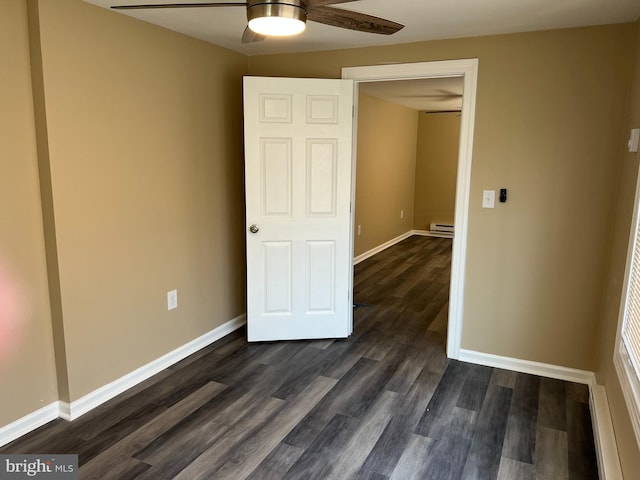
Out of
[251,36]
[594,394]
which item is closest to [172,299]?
[251,36]

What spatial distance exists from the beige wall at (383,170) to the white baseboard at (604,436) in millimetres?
3676

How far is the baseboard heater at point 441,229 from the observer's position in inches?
316

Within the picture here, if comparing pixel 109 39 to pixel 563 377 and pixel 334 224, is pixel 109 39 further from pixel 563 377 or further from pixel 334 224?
pixel 563 377

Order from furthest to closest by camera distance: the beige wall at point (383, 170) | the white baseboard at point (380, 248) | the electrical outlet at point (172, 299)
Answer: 1. the white baseboard at point (380, 248)
2. the beige wall at point (383, 170)
3. the electrical outlet at point (172, 299)

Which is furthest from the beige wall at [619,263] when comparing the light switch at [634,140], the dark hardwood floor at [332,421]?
the dark hardwood floor at [332,421]

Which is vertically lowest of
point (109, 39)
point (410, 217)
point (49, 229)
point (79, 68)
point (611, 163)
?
point (410, 217)

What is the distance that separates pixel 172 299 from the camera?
3.12 metres

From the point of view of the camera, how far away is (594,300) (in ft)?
9.37

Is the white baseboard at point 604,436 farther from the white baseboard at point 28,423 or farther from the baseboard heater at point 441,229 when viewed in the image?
the baseboard heater at point 441,229

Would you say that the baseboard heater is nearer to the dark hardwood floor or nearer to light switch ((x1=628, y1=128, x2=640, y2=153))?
the dark hardwood floor

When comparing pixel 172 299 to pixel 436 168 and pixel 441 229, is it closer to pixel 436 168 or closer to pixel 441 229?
pixel 441 229

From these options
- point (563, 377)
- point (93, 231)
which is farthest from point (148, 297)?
point (563, 377)

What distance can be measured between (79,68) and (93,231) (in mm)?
846

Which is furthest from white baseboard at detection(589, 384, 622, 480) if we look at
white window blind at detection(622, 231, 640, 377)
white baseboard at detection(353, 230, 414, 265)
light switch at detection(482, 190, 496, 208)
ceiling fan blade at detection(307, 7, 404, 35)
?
white baseboard at detection(353, 230, 414, 265)
